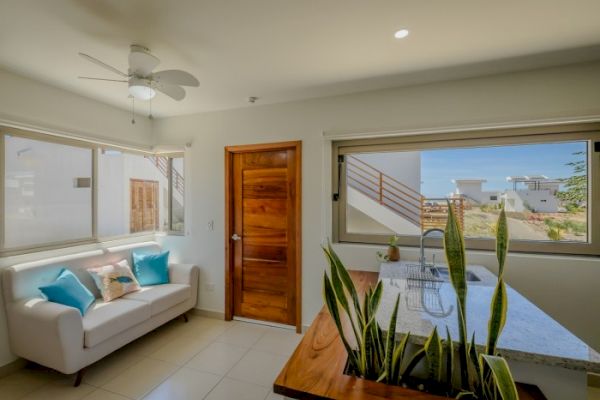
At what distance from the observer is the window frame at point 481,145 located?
2139 millimetres

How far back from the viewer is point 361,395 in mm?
901

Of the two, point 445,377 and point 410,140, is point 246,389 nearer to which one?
point 445,377

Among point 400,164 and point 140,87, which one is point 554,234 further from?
point 140,87

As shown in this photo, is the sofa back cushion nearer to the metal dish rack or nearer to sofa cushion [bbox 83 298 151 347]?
sofa cushion [bbox 83 298 151 347]

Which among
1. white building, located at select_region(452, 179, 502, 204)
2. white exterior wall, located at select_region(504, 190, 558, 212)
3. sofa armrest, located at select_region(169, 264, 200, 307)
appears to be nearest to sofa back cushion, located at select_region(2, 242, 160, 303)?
sofa armrest, located at select_region(169, 264, 200, 307)

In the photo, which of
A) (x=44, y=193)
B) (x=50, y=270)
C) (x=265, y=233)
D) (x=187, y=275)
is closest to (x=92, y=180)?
(x=44, y=193)

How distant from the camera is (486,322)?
1167 mm

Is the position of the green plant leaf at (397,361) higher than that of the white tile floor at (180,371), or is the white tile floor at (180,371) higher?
the green plant leaf at (397,361)

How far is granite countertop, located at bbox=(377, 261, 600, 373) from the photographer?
3.05ft

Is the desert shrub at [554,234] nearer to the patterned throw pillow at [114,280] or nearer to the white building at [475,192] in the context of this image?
the white building at [475,192]

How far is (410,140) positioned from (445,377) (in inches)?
82.3

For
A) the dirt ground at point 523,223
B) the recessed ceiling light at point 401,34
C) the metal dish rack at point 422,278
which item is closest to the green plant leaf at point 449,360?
the metal dish rack at point 422,278

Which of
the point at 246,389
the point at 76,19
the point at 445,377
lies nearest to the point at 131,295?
the point at 246,389

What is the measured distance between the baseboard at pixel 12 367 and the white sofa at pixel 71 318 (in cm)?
11
